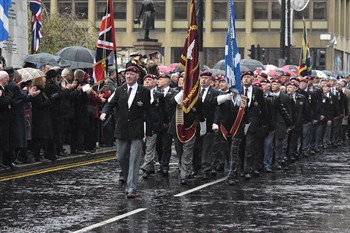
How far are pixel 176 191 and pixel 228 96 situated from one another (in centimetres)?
290

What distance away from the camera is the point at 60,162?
2247 cm

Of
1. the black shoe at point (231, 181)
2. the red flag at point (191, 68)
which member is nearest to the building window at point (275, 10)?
the red flag at point (191, 68)

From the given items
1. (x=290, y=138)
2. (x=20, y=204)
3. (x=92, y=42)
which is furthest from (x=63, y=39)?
(x=20, y=204)

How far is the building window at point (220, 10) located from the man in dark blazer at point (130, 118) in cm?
7141

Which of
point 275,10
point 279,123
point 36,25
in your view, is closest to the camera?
point 279,123

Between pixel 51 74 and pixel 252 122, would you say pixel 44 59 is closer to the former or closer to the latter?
pixel 51 74

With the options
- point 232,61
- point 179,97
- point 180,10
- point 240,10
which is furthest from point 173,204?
point 180,10

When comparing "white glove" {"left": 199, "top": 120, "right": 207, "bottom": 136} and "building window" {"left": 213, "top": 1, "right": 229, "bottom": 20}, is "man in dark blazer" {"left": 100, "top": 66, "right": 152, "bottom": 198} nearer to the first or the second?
"white glove" {"left": 199, "top": 120, "right": 207, "bottom": 136}

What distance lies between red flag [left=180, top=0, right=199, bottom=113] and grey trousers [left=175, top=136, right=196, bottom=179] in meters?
0.58

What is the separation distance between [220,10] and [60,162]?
66574mm

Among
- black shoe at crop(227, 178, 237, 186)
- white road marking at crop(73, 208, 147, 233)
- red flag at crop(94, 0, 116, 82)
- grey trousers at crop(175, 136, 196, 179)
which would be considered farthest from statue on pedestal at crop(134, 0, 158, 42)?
white road marking at crop(73, 208, 147, 233)

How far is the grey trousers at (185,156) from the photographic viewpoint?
18.4m

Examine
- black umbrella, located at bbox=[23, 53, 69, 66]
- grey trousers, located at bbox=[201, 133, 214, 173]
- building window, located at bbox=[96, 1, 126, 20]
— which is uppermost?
building window, located at bbox=[96, 1, 126, 20]

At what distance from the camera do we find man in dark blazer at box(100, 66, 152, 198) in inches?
649
